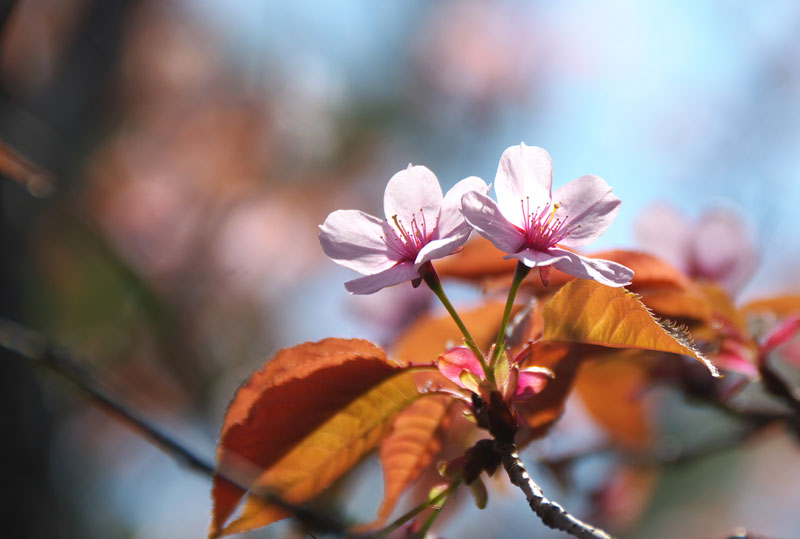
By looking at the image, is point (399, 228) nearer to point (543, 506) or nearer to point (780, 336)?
point (543, 506)

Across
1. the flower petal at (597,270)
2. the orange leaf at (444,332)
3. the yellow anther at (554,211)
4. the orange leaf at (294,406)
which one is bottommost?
the flower petal at (597,270)

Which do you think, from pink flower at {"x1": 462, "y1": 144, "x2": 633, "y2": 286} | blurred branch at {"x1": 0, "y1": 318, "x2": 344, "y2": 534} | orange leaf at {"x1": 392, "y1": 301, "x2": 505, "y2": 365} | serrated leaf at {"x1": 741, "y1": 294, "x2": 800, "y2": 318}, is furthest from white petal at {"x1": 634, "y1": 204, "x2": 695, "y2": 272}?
blurred branch at {"x1": 0, "y1": 318, "x2": 344, "y2": 534}

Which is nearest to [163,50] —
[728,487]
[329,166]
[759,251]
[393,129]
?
[329,166]

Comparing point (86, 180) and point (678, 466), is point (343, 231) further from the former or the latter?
point (86, 180)

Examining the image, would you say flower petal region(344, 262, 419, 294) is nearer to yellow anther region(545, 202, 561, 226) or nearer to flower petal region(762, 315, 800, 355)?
yellow anther region(545, 202, 561, 226)

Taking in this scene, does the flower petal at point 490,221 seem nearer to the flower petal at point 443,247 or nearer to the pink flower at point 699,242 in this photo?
the flower petal at point 443,247

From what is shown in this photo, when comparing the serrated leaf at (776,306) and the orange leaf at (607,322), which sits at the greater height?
the serrated leaf at (776,306)

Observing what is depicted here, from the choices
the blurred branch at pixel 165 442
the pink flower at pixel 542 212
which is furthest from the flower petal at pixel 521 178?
the blurred branch at pixel 165 442
